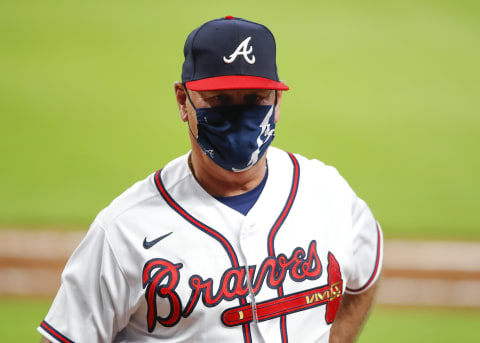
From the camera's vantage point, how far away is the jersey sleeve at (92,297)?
5.55 feet

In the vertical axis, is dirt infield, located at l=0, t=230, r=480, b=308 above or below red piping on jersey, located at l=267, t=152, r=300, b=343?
below

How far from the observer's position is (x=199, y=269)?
1721mm

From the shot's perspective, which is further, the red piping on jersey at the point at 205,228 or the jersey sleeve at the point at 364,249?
the jersey sleeve at the point at 364,249

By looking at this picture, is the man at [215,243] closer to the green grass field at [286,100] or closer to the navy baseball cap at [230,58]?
the navy baseball cap at [230,58]

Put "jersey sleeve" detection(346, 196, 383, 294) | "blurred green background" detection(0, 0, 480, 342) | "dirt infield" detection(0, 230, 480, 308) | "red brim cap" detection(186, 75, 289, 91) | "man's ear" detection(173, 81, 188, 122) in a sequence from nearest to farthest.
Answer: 1. "red brim cap" detection(186, 75, 289, 91)
2. "man's ear" detection(173, 81, 188, 122)
3. "jersey sleeve" detection(346, 196, 383, 294)
4. "dirt infield" detection(0, 230, 480, 308)
5. "blurred green background" detection(0, 0, 480, 342)

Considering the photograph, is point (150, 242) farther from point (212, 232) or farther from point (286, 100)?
point (286, 100)

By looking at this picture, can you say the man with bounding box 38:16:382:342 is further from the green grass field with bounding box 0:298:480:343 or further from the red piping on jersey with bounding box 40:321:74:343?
the green grass field with bounding box 0:298:480:343

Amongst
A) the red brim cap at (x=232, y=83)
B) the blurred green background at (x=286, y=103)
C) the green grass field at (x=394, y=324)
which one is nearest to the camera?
the red brim cap at (x=232, y=83)

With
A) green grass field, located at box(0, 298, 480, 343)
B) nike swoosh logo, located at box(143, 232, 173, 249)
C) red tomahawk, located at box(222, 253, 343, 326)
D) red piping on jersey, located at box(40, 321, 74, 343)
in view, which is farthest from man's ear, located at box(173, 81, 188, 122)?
green grass field, located at box(0, 298, 480, 343)

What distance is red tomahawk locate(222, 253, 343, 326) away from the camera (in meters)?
1.73

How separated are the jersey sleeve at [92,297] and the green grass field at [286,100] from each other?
3173mm

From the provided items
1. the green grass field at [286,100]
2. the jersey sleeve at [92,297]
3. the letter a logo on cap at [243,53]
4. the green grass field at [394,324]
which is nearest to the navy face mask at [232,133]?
the letter a logo on cap at [243,53]

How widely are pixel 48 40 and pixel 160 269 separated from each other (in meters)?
5.17

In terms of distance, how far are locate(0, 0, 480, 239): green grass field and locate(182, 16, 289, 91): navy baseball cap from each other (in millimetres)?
3314
